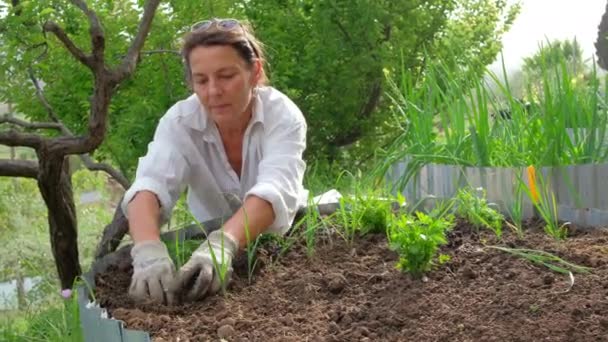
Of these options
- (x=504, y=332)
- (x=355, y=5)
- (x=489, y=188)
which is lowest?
(x=504, y=332)

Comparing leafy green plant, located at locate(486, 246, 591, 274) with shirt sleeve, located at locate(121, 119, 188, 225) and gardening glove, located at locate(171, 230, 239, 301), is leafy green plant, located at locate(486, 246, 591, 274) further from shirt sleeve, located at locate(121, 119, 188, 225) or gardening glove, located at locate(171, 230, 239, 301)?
shirt sleeve, located at locate(121, 119, 188, 225)

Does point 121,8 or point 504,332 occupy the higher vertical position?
point 121,8

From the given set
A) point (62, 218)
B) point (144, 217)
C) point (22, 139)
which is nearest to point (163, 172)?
point (144, 217)

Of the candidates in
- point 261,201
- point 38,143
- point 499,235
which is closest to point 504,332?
point 499,235

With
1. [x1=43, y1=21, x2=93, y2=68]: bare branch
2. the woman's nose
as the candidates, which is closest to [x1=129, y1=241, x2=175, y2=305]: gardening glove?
the woman's nose

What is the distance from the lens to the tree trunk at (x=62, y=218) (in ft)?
11.4

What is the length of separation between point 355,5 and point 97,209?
2987 millimetres

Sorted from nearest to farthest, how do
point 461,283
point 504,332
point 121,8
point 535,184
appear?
point 504,332 < point 461,283 < point 535,184 < point 121,8

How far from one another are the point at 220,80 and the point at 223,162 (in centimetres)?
30

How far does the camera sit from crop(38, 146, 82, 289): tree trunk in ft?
11.4

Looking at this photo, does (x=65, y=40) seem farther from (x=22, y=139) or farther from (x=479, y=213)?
(x=479, y=213)

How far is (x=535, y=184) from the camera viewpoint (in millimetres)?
2199

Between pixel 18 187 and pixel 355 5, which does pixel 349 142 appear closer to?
pixel 355 5

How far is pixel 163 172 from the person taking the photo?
2246 millimetres
